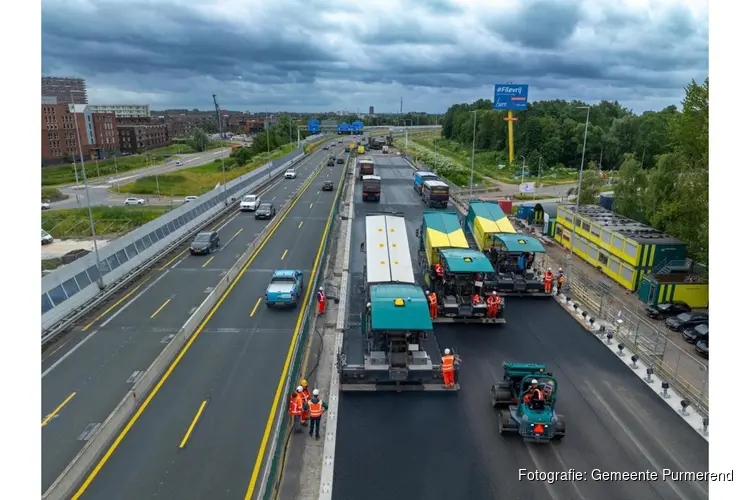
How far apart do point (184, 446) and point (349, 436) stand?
4.73m

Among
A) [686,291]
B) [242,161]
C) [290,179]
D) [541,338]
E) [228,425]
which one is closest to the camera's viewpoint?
[228,425]

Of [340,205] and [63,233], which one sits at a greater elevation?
[340,205]

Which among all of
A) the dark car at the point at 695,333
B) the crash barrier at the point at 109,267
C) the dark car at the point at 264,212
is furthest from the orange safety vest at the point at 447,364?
the dark car at the point at 264,212

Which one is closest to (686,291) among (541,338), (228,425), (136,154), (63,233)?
(541,338)

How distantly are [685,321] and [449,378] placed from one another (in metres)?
16.2

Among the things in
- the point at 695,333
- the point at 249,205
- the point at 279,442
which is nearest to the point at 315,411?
the point at 279,442

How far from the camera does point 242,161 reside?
11288cm

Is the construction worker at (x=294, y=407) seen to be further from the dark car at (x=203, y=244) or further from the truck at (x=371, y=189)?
the truck at (x=371, y=189)

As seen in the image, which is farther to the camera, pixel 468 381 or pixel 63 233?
pixel 63 233

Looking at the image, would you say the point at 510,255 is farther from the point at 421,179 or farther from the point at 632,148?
the point at 632,148

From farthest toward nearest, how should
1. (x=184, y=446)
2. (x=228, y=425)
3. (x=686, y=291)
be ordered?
1. (x=686, y=291)
2. (x=228, y=425)
3. (x=184, y=446)

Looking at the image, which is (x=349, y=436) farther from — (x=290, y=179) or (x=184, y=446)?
(x=290, y=179)

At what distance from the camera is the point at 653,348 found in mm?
18219

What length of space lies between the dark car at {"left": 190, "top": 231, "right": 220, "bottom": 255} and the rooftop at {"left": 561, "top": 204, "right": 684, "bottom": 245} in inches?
1104
